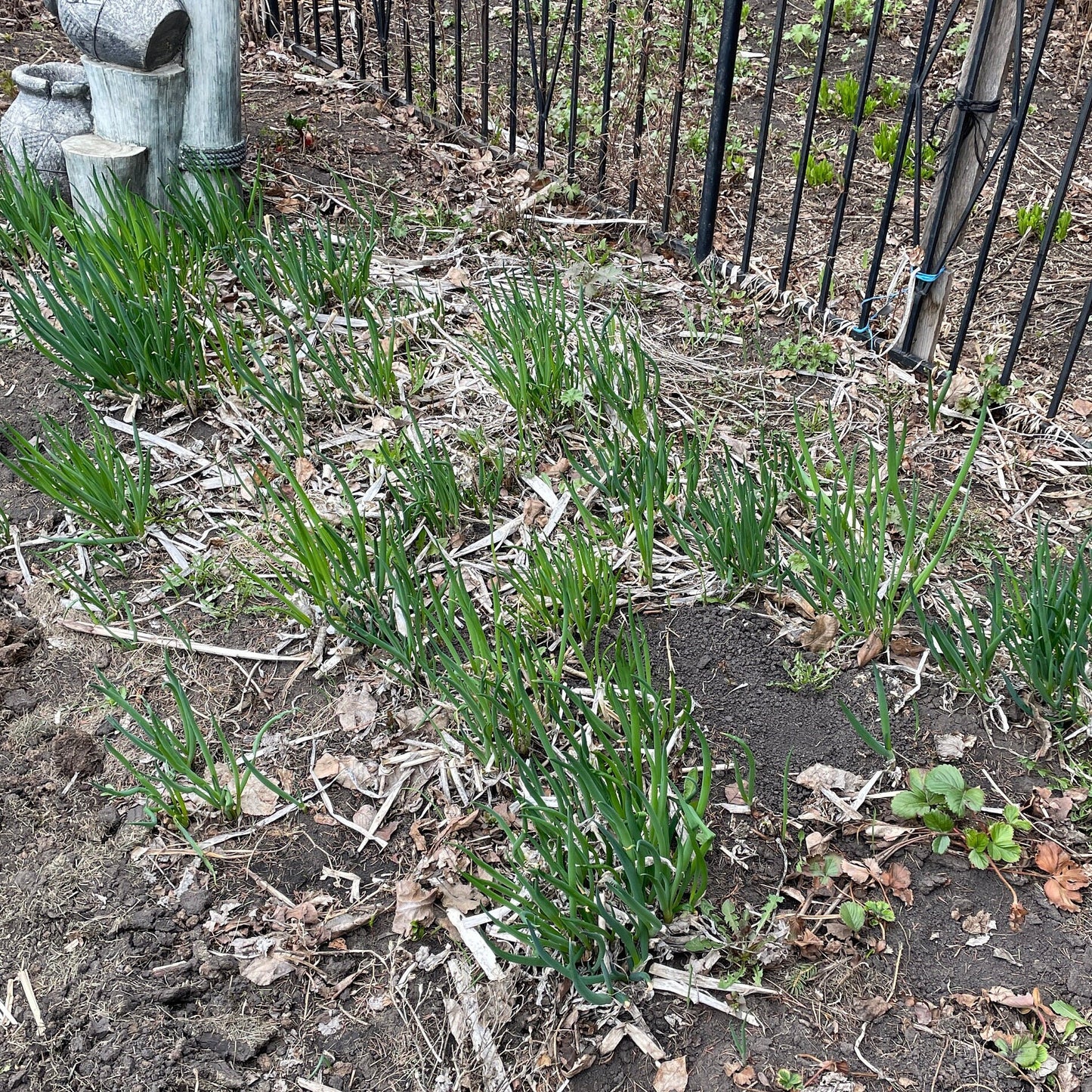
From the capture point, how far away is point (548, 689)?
Answer: 187 cm

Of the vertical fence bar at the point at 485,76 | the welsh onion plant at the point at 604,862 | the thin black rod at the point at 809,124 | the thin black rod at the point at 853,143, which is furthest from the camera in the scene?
the vertical fence bar at the point at 485,76

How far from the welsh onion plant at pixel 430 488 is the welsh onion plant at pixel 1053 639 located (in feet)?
3.95

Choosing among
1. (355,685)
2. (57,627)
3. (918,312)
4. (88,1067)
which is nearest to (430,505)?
(355,685)

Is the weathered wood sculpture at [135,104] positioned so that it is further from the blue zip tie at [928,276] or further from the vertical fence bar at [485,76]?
the blue zip tie at [928,276]

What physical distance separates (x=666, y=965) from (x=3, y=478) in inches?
87.9

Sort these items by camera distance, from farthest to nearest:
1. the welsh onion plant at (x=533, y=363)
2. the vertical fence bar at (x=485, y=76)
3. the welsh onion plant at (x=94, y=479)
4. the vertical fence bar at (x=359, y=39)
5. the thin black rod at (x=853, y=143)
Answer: the vertical fence bar at (x=359, y=39) < the vertical fence bar at (x=485, y=76) < the thin black rod at (x=853, y=143) < the welsh onion plant at (x=533, y=363) < the welsh onion plant at (x=94, y=479)

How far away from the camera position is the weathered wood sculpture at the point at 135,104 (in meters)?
3.15

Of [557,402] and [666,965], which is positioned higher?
[557,402]

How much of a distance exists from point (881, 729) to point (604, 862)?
2.26ft

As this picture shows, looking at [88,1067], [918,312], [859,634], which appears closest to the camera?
[88,1067]

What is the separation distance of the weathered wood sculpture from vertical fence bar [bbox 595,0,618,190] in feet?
4.17

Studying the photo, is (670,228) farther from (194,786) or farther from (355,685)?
(194,786)

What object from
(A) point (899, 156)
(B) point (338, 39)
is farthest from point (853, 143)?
(B) point (338, 39)

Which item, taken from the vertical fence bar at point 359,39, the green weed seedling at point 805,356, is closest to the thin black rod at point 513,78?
the vertical fence bar at point 359,39
